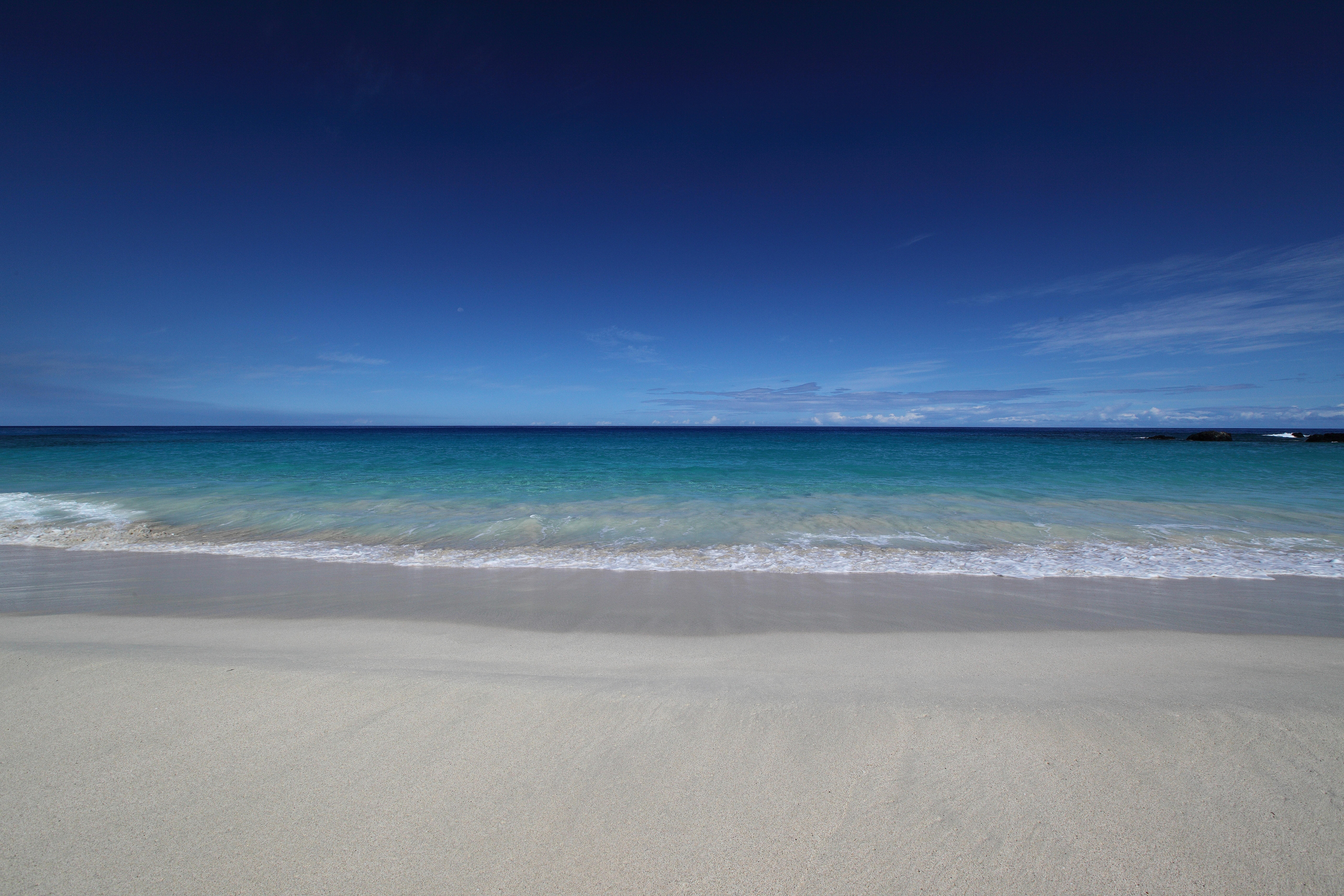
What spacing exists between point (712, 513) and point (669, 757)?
30.8ft

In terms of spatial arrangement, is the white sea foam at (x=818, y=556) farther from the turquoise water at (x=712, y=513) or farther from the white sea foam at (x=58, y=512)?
the white sea foam at (x=58, y=512)

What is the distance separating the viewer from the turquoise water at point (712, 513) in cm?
828

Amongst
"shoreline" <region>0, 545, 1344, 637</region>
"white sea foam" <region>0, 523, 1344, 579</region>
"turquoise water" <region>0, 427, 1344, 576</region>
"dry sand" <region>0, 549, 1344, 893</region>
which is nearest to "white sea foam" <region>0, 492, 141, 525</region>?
"turquoise water" <region>0, 427, 1344, 576</region>

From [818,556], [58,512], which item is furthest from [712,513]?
[58,512]

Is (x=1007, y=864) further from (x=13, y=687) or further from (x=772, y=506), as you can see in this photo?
(x=772, y=506)

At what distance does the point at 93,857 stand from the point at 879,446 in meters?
52.0

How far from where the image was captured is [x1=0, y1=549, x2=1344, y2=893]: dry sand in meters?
2.18

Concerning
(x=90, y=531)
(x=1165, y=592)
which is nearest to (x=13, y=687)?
(x=90, y=531)

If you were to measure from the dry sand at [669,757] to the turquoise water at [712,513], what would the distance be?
10.4ft

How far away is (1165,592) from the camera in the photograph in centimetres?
632

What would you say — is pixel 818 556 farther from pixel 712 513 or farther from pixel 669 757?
pixel 669 757

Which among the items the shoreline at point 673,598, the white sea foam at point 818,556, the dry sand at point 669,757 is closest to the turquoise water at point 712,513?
the white sea foam at point 818,556

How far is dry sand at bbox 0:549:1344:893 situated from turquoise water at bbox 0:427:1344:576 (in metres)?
3.18

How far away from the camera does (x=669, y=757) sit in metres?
2.91
